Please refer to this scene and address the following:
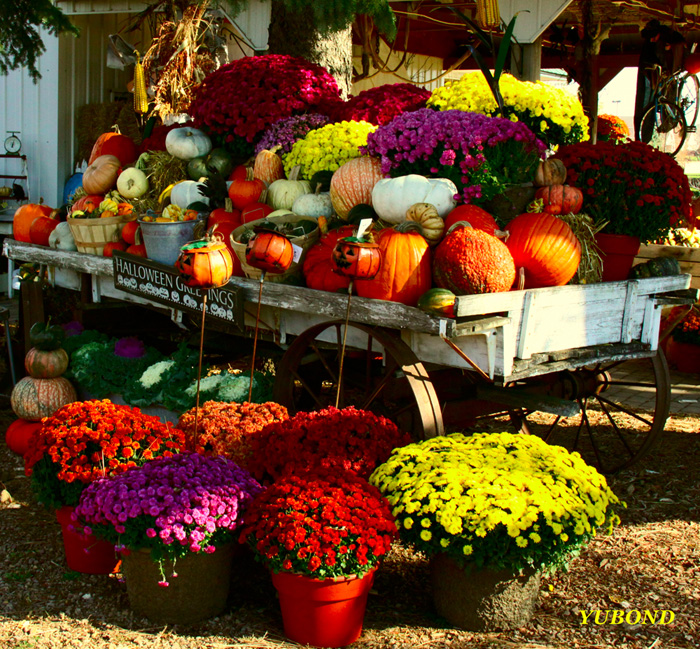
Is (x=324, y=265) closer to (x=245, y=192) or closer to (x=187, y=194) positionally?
(x=245, y=192)

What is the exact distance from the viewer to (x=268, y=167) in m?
5.45

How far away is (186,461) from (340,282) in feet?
4.50

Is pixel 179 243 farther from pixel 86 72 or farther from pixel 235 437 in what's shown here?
pixel 86 72

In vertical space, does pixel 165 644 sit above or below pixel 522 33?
below

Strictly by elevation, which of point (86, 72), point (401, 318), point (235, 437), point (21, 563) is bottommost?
point (21, 563)

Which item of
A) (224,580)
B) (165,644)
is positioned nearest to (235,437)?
(224,580)

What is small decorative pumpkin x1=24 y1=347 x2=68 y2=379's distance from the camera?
16.4 feet

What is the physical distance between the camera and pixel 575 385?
4.54 metres

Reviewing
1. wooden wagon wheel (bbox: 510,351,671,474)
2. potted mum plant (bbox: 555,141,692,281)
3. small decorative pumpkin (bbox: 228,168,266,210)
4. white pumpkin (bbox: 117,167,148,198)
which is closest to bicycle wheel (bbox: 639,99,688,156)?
wooden wagon wheel (bbox: 510,351,671,474)

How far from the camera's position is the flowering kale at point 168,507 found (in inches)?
110

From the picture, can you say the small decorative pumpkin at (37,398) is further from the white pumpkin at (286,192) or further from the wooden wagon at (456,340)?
the white pumpkin at (286,192)

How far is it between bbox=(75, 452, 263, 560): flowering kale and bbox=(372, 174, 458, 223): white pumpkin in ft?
5.80

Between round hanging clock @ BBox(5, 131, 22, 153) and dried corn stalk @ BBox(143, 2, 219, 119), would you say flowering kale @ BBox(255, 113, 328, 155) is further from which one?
round hanging clock @ BBox(5, 131, 22, 153)

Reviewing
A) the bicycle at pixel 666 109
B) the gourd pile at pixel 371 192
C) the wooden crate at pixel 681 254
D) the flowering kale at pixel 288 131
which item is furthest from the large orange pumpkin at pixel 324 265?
the bicycle at pixel 666 109
